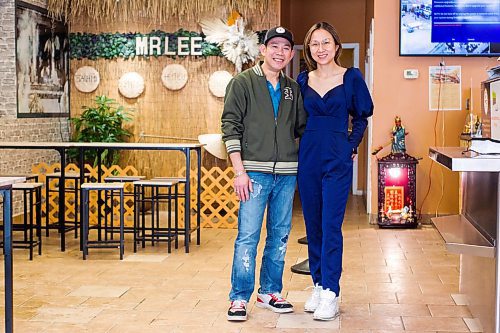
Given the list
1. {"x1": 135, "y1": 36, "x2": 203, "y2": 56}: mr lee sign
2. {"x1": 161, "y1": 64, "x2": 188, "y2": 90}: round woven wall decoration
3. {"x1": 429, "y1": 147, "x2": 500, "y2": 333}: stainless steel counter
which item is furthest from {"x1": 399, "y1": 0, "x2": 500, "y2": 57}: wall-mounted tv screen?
{"x1": 429, "y1": 147, "x2": 500, "y2": 333}: stainless steel counter

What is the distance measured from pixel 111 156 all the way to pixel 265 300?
4862mm

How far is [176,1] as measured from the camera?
895 cm

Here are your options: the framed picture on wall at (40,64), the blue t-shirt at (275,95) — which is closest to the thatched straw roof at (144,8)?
the framed picture on wall at (40,64)

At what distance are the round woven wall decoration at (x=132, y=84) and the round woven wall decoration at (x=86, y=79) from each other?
1.05 feet

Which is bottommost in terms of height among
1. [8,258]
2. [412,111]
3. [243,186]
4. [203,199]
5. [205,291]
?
[205,291]

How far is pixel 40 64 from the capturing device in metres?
8.84

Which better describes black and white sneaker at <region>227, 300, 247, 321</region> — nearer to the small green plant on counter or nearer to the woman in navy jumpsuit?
the woman in navy jumpsuit

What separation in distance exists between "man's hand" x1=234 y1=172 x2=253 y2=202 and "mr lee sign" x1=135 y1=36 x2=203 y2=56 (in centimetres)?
484

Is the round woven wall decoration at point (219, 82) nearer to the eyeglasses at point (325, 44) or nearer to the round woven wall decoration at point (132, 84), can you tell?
the round woven wall decoration at point (132, 84)

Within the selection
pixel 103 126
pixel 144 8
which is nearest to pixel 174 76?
pixel 144 8

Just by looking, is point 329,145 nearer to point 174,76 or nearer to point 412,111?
point 412,111

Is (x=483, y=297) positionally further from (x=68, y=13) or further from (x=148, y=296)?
(x=68, y=13)

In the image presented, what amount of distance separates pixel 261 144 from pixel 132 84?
5.04 metres

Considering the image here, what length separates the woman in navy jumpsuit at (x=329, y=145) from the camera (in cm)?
446
